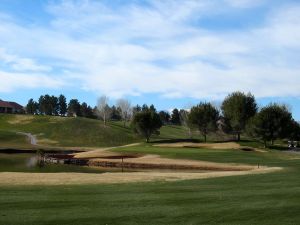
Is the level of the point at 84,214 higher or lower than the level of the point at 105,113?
lower

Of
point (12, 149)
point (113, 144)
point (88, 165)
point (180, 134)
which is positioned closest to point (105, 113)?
point (180, 134)

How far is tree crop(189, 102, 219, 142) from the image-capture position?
4008 inches

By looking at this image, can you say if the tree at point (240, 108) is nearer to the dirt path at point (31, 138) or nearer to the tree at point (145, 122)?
the tree at point (145, 122)

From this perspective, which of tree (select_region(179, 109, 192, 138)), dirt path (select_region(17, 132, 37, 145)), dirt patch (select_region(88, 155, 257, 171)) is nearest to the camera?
dirt patch (select_region(88, 155, 257, 171))

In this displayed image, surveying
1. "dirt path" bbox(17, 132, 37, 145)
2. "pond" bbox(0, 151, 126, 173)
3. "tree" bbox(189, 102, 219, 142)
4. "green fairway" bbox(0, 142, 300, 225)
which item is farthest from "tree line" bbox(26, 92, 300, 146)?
"green fairway" bbox(0, 142, 300, 225)

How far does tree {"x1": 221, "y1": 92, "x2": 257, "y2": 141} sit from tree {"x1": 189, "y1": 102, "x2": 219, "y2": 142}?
4.81 m

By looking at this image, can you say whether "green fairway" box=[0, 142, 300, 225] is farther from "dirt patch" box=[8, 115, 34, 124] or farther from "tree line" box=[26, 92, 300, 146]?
"dirt patch" box=[8, 115, 34, 124]

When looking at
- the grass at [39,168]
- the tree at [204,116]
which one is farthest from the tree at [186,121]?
the grass at [39,168]

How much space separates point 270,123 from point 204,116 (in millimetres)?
22082

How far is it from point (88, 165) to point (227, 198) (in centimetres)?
4417

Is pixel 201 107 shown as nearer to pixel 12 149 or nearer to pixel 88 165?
pixel 12 149

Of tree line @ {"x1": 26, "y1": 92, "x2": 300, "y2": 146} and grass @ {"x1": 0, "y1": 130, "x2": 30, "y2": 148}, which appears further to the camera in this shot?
grass @ {"x1": 0, "y1": 130, "x2": 30, "y2": 148}

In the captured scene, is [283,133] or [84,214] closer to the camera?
[84,214]

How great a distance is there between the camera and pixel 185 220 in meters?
13.6
